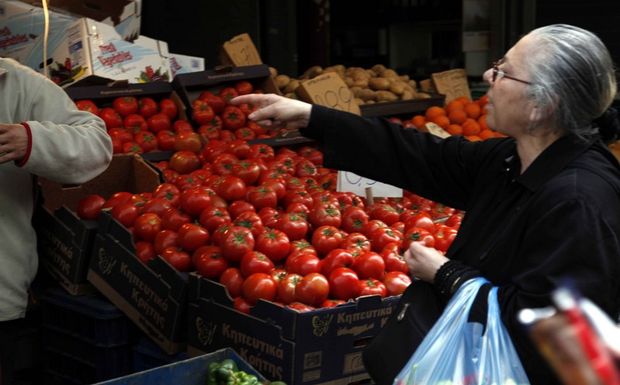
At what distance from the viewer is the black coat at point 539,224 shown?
2.02 m

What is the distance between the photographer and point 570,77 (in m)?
2.13

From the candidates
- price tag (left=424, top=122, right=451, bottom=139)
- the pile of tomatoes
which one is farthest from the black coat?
price tag (left=424, top=122, right=451, bottom=139)

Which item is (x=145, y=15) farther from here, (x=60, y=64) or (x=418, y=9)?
(x=60, y=64)

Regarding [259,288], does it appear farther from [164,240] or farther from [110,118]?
[110,118]

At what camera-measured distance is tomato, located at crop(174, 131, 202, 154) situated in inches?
196

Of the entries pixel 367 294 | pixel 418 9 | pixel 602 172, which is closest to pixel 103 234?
pixel 367 294

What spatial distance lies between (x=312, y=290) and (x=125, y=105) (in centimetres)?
231

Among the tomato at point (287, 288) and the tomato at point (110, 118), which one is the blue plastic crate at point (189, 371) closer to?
the tomato at point (287, 288)

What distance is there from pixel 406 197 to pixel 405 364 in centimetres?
252

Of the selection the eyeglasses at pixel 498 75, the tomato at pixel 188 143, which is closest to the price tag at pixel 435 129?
the tomato at pixel 188 143

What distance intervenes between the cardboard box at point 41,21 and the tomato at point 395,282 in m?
2.76

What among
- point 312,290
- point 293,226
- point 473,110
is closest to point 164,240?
point 293,226

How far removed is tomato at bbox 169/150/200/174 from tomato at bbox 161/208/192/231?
0.80 metres

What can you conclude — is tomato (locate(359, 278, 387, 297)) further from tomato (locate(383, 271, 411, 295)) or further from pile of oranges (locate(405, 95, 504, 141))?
pile of oranges (locate(405, 95, 504, 141))
